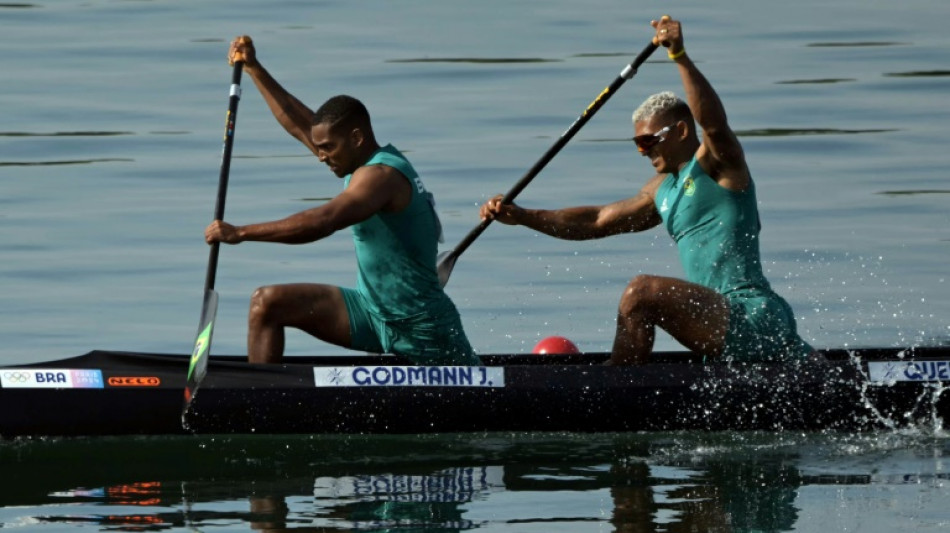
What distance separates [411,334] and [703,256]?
147 cm

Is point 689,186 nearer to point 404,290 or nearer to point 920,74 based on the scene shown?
point 404,290

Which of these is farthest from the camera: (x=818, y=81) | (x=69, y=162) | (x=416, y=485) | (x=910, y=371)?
(x=818, y=81)

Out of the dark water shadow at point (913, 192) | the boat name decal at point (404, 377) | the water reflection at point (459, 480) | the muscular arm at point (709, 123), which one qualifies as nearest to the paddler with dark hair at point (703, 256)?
the muscular arm at point (709, 123)

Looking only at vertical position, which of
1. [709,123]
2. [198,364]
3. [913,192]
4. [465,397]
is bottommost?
[465,397]

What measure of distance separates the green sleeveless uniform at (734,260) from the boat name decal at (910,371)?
374mm

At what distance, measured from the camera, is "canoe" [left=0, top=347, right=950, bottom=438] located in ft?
33.7

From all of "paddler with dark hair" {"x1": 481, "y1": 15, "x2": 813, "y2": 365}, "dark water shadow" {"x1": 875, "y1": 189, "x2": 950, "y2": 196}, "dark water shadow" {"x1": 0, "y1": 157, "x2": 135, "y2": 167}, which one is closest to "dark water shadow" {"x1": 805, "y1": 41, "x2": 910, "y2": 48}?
"dark water shadow" {"x1": 875, "y1": 189, "x2": 950, "y2": 196}

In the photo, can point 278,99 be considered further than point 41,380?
Yes

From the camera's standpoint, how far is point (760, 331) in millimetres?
10383

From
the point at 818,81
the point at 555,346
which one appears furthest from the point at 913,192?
the point at 555,346

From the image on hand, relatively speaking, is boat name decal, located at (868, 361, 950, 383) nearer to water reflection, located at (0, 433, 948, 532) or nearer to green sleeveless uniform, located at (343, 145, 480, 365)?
water reflection, located at (0, 433, 948, 532)

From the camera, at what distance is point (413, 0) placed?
2667cm

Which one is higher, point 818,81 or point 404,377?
point 818,81

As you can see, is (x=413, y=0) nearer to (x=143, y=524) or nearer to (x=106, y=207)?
(x=106, y=207)
